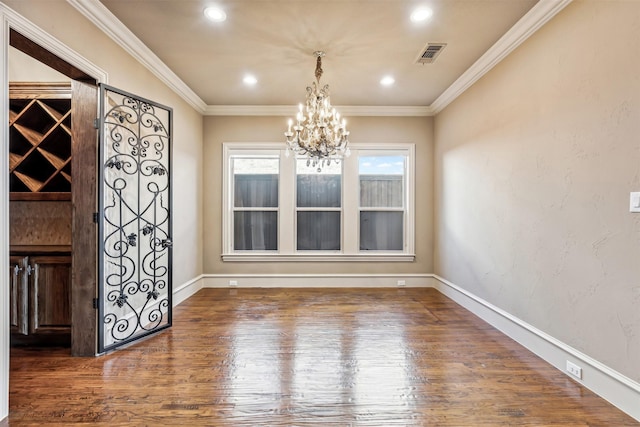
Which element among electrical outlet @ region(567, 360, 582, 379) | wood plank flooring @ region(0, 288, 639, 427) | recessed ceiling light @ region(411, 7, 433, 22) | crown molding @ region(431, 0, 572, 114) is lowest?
wood plank flooring @ region(0, 288, 639, 427)

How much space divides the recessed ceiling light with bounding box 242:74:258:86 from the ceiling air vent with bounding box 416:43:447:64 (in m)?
2.02

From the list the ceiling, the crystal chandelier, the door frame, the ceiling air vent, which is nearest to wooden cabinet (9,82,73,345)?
the door frame

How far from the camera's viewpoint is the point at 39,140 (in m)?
2.83

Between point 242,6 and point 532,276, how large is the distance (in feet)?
11.4

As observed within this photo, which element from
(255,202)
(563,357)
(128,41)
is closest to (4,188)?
(128,41)

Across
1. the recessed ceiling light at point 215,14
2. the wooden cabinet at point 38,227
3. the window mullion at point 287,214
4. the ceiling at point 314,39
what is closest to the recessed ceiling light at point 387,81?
the ceiling at point 314,39

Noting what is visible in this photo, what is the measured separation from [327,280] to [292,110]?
113 inches

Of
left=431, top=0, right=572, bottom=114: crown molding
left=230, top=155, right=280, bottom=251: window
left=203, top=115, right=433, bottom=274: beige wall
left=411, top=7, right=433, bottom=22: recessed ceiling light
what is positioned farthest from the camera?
left=230, top=155, right=280, bottom=251: window

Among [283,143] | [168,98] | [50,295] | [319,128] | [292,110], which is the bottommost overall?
[50,295]

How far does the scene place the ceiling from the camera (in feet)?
8.44

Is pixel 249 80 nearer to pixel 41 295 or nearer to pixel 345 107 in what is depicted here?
pixel 345 107

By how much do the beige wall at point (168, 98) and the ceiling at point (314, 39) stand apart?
275 millimetres

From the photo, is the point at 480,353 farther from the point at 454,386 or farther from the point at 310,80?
the point at 310,80

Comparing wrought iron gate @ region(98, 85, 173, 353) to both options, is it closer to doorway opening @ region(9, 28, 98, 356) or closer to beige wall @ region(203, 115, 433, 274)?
doorway opening @ region(9, 28, 98, 356)
